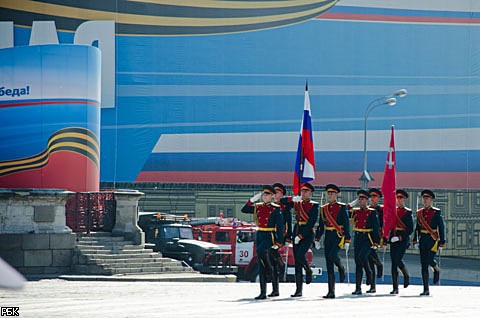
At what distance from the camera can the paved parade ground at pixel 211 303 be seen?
11.7 m

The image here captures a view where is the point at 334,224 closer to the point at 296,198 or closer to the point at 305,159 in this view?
the point at 296,198

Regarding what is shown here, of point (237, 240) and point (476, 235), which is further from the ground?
point (237, 240)

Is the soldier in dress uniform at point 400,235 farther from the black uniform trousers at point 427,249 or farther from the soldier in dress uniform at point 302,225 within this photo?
the soldier in dress uniform at point 302,225

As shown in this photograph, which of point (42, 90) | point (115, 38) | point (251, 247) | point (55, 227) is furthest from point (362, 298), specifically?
point (115, 38)

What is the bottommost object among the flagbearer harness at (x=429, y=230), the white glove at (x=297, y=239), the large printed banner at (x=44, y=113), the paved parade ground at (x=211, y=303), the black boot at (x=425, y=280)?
the paved parade ground at (x=211, y=303)

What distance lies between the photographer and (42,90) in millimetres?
→ 22375

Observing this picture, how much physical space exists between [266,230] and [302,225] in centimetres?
60

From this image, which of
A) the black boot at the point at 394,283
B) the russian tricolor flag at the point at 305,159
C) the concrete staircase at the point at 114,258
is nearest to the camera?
the russian tricolor flag at the point at 305,159

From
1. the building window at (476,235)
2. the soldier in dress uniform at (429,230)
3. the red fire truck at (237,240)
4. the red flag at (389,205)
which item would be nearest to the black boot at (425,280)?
the soldier in dress uniform at (429,230)

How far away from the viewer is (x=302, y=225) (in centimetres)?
1458

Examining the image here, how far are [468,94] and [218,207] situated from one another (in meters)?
12.6

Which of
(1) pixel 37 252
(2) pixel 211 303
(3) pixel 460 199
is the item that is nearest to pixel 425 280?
(2) pixel 211 303

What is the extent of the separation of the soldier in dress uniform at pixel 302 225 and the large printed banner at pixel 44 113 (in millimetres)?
9065

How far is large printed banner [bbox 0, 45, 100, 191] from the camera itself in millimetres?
22219
